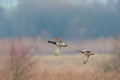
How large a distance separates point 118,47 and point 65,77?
58.6 ft

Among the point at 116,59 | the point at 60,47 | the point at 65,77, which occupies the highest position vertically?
the point at 60,47

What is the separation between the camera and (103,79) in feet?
214

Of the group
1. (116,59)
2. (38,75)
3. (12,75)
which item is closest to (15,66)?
(12,75)

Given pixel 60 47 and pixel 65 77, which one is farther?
pixel 65 77

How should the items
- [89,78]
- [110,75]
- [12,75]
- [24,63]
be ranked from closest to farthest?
[12,75] < [24,63] < [110,75] < [89,78]

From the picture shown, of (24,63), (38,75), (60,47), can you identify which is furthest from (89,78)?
(60,47)

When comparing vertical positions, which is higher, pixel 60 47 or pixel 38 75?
pixel 60 47

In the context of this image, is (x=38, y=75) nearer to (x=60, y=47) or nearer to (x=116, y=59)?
(x=116, y=59)

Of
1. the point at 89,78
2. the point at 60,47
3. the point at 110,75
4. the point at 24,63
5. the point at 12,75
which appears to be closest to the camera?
the point at 60,47

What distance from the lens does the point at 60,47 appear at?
94.2 feet

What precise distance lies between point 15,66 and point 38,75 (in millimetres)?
19623

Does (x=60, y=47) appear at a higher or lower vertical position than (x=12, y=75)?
higher

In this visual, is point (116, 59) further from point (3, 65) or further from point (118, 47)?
point (3, 65)

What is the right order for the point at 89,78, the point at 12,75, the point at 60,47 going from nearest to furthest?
the point at 60,47 < the point at 12,75 < the point at 89,78
